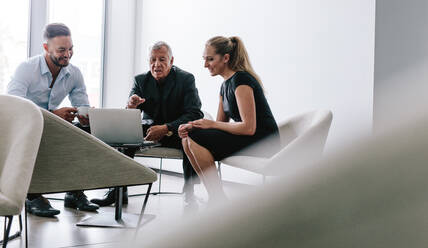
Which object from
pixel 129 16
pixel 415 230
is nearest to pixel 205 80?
pixel 129 16

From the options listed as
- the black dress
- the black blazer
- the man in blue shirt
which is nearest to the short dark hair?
the man in blue shirt

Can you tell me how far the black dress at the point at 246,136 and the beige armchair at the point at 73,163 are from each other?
82 centimetres

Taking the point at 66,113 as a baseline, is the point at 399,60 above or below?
above

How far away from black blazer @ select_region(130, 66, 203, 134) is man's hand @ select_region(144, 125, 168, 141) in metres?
0.24

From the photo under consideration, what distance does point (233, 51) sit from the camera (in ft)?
8.47

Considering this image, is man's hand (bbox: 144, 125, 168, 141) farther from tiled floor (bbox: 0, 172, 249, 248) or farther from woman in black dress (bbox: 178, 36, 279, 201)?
tiled floor (bbox: 0, 172, 249, 248)

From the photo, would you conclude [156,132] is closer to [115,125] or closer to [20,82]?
[115,125]

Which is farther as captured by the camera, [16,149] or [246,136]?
[246,136]

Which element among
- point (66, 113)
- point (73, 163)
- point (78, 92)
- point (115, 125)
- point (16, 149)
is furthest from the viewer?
point (78, 92)

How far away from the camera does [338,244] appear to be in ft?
1.78

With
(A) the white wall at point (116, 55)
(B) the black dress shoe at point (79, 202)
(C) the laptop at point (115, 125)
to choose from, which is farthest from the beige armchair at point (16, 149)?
(A) the white wall at point (116, 55)

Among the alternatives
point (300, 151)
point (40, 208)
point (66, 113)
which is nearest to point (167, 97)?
point (66, 113)

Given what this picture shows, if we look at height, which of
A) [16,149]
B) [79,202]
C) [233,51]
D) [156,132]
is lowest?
[79,202]

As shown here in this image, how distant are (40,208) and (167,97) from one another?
1.08 metres
